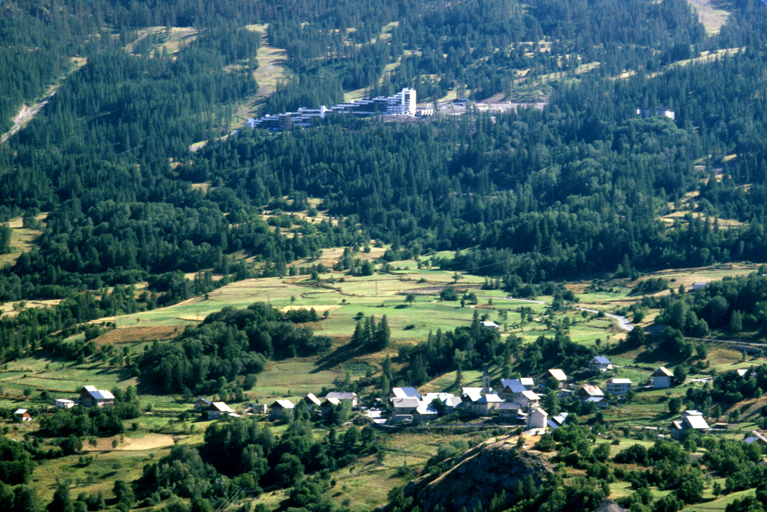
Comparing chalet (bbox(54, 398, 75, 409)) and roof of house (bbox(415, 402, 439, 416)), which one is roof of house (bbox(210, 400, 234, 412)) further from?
roof of house (bbox(415, 402, 439, 416))

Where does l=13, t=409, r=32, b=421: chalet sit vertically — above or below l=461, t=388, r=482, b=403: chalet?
above

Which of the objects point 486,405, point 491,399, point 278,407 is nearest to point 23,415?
point 278,407

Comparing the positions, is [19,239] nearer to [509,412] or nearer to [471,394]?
[471,394]

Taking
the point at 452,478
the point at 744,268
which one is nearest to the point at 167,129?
the point at 744,268

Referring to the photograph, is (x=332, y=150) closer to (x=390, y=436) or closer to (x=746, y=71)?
(x=746, y=71)

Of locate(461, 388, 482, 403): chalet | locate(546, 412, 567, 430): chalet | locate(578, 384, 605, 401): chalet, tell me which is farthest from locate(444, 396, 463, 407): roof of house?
locate(578, 384, 605, 401): chalet

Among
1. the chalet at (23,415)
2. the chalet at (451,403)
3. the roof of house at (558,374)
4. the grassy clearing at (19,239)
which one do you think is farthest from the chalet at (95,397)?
the grassy clearing at (19,239)
